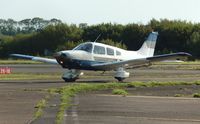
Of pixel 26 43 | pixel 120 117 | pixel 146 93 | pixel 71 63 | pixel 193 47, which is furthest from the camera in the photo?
pixel 26 43

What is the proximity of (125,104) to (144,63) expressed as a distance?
15.8m

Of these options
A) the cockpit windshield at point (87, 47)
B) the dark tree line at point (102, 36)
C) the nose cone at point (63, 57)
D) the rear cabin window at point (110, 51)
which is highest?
the dark tree line at point (102, 36)

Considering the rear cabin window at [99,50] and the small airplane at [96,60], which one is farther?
the rear cabin window at [99,50]

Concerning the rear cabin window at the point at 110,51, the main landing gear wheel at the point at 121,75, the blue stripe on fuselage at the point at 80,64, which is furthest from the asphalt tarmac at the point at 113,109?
the rear cabin window at the point at 110,51

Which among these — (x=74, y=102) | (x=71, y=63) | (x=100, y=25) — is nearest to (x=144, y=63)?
(x=71, y=63)

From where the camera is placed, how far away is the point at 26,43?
105375mm

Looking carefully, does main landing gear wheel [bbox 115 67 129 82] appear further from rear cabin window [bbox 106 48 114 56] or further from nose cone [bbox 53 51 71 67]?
nose cone [bbox 53 51 71 67]

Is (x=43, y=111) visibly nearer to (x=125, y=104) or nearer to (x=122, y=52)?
(x=125, y=104)

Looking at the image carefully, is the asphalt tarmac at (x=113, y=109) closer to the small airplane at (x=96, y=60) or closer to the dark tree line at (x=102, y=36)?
the small airplane at (x=96, y=60)

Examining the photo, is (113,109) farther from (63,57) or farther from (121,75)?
(63,57)

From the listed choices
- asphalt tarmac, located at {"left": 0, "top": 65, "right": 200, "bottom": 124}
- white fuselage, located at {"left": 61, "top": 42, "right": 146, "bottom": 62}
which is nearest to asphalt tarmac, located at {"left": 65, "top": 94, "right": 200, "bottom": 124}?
asphalt tarmac, located at {"left": 0, "top": 65, "right": 200, "bottom": 124}

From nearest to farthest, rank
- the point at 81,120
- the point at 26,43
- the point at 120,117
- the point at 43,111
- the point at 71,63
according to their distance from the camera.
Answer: the point at 81,120, the point at 120,117, the point at 43,111, the point at 71,63, the point at 26,43

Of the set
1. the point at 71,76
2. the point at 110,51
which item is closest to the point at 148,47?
the point at 110,51

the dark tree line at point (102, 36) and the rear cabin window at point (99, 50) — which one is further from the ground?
the dark tree line at point (102, 36)
